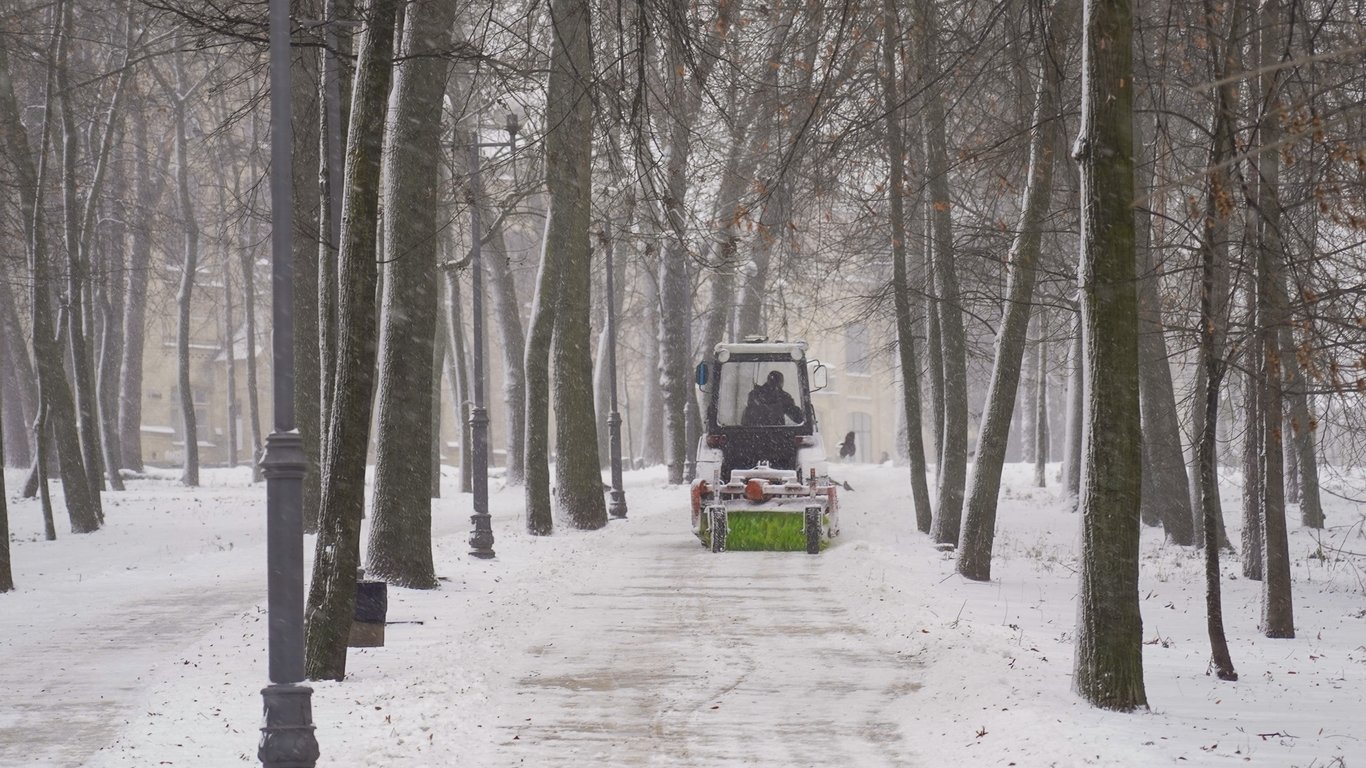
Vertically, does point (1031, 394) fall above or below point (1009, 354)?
above

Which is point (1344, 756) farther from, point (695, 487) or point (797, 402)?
point (797, 402)

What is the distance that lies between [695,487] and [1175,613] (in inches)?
314

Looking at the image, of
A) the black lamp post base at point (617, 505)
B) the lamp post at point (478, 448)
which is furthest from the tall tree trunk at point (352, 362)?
the black lamp post base at point (617, 505)

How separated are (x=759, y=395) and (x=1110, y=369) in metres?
13.4

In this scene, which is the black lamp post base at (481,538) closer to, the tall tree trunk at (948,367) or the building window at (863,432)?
the tall tree trunk at (948,367)

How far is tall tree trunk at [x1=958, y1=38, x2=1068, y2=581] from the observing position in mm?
13961

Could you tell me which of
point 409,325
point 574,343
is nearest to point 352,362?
point 409,325

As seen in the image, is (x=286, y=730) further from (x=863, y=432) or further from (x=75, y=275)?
(x=863, y=432)

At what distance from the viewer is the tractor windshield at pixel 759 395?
21641mm

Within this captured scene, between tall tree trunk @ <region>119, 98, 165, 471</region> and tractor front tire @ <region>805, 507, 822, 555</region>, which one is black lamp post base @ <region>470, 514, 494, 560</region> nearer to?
tractor front tire @ <region>805, 507, 822, 555</region>

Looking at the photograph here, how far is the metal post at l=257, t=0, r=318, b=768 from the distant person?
48.8 feet

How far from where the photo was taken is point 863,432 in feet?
246

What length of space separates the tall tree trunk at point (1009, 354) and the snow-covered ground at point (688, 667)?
2.01 ft

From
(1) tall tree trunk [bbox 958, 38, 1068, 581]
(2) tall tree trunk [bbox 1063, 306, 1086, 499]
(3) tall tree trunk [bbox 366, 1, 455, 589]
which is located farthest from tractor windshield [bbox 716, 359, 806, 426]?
(3) tall tree trunk [bbox 366, 1, 455, 589]
